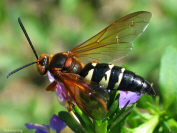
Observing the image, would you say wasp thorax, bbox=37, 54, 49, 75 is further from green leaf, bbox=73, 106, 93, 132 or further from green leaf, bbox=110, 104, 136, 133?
green leaf, bbox=110, 104, 136, 133

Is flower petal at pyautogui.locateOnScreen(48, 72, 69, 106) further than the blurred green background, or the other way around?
the blurred green background

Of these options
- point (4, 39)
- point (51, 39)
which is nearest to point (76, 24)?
point (51, 39)

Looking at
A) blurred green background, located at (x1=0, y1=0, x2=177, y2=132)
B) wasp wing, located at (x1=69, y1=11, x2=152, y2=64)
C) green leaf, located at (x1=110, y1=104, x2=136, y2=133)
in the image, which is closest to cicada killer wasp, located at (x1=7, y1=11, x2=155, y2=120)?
wasp wing, located at (x1=69, y1=11, x2=152, y2=64)

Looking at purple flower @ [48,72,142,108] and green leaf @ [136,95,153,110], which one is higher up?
purple flower @ [48,72,142,108]

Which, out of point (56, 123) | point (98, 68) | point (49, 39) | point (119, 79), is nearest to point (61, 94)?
point (56, 123)

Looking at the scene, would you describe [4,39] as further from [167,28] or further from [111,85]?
[111,85]

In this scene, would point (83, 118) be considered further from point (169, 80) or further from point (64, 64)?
point (169, 80)
